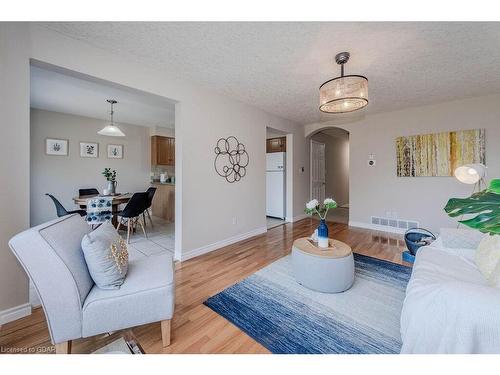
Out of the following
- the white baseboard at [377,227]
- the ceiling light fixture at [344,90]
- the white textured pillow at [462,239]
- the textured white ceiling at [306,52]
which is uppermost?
the textured white ceiling at [306,52]

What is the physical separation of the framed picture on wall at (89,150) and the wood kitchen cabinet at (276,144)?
13.5 feet

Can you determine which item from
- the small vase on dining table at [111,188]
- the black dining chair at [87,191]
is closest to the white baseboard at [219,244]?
the small vase on dining table at [111,188]

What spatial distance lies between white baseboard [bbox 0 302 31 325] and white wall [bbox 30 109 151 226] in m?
3.28

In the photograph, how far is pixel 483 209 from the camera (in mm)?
923

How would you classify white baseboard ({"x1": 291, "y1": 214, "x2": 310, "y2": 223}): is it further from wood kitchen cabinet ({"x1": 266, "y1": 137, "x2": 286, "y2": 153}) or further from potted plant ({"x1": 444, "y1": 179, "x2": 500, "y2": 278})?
potted plant ({"x1": 444, "y1": 179, "x2": 500, "y2": 278})

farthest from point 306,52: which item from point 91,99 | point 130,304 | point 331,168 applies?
point 331,168

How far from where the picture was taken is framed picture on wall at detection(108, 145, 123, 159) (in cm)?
488

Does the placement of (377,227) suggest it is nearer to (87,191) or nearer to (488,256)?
(488,256)

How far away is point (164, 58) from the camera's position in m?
2.21

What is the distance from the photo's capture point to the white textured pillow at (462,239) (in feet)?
5.78

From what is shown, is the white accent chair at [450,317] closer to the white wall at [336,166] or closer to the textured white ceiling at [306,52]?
the textured white ceiling at [306,52]

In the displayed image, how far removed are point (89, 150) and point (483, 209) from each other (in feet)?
19.8
